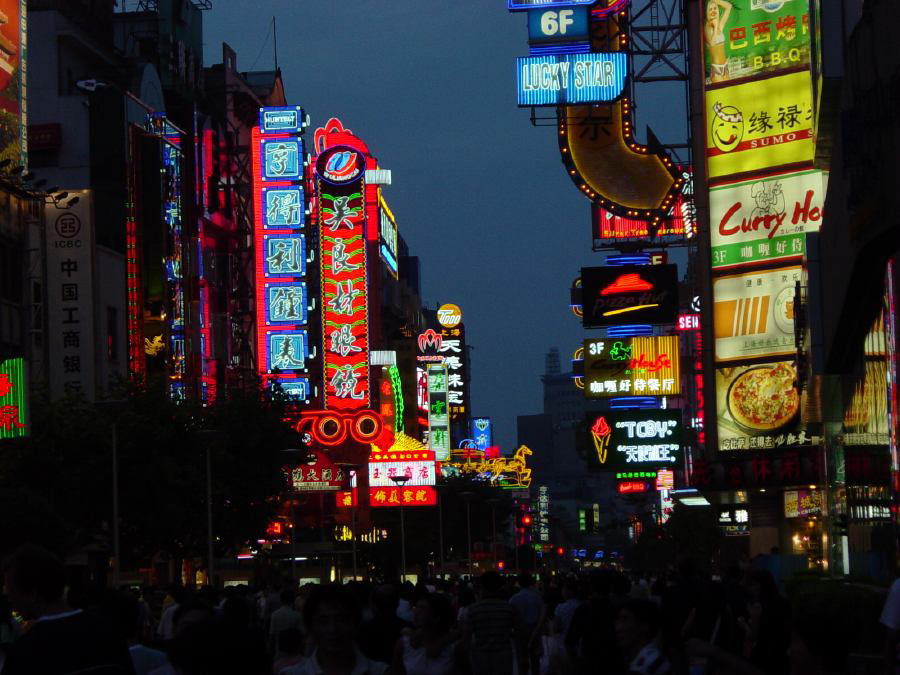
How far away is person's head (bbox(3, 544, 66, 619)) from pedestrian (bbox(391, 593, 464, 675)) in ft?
14.2

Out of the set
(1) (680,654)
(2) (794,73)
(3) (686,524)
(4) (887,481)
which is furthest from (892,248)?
(3) (686,524)

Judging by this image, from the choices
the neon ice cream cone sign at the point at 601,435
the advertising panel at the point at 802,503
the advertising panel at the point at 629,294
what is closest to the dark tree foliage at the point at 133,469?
the neon ice cream cone sign at the point at 601,435

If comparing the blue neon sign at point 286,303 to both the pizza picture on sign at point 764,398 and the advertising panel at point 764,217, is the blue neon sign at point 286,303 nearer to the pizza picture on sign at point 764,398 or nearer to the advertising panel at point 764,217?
the advertising panel at point 764,217

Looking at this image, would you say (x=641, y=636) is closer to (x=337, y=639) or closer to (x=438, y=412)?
(x=337, y=639)

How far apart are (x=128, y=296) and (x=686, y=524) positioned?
30.1 metres

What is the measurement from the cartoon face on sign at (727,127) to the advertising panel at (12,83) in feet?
65.9

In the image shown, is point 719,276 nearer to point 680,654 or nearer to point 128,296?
point 128,296

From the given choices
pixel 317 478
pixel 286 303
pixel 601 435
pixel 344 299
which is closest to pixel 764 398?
pixel 601 435

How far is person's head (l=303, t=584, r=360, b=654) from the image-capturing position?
8453mm

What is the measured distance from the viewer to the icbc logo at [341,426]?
279 feet

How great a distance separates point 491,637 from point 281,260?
213 ft

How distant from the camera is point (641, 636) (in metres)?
9.70

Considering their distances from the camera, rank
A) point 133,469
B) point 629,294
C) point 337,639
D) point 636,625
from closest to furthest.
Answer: point 337,639 → point 636,625 → point 133,469 → point 629,294

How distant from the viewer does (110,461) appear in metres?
45.6
